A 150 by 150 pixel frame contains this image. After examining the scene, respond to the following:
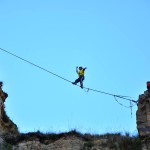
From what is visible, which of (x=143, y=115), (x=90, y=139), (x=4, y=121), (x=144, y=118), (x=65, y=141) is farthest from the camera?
(x=4, y=121)

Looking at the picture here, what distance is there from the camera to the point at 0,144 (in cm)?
2069

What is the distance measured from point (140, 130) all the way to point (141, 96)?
186 cm

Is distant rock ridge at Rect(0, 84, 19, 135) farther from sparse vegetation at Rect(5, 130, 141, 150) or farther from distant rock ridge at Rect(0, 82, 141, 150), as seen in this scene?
sparse vegetation at Rect(5, 130, 141, 150)

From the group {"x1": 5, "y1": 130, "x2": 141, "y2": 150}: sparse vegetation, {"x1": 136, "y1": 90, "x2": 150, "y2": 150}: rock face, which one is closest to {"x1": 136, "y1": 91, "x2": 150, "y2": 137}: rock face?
{"x1": 136, "y1": 90, "x2": 150, "y2": 150}: rock face

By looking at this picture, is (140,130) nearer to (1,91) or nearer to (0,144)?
(0,144)

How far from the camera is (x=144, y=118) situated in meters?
20.5

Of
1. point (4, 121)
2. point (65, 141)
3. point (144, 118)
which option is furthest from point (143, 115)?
point (4, 121)

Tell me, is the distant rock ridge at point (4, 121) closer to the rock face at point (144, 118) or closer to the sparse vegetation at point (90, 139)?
the sparse vegetation at point (90, 139)

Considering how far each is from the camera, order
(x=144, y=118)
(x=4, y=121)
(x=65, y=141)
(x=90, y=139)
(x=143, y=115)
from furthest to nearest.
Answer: (x=4, y=121), (x=90, y=139), (x=65, y=141), (x=143, y=115), (x=144, y=118)

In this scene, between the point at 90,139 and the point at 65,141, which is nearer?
the point at 65,141

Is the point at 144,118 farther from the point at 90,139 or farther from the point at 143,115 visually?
the point at 90,139

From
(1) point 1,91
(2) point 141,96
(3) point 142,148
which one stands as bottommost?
(3) point 142,148

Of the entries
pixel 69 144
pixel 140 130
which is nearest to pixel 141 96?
pixel 140 130

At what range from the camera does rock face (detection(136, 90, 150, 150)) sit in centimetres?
1980
